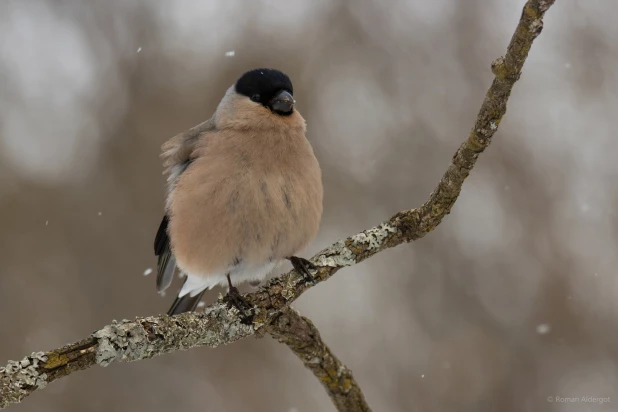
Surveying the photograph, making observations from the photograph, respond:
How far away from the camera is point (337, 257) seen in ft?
9.14

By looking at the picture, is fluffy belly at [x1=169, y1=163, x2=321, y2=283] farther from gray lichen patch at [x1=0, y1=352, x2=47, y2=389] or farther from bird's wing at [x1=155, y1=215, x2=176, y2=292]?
gray lichen patch at [x1=0, y1=352, x2=47, y2=389]

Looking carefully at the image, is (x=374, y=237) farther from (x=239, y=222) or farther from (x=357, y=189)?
(x=357, y=189)

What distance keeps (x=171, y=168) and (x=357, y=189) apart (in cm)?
246

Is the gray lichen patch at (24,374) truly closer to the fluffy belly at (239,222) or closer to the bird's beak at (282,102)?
the fluffy belly at (239,222)

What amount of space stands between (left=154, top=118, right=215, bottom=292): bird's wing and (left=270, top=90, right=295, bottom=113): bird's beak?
16.1 inches

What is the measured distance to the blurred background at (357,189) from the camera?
5.24m

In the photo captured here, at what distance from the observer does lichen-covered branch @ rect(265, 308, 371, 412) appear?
2.87 meters

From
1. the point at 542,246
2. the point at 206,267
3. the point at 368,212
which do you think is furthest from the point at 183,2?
the point at 542,246

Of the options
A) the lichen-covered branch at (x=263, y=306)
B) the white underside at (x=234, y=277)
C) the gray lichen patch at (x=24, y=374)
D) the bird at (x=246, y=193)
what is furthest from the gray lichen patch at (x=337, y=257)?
the gray lichen patch at (x=24, y=374)

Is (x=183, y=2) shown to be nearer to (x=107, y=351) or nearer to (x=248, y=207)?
(x=248, y=207)

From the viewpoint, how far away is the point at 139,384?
211 inches

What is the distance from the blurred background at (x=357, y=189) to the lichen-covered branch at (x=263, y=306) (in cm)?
281

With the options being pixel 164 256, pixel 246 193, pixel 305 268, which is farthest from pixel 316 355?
pixel 164 256

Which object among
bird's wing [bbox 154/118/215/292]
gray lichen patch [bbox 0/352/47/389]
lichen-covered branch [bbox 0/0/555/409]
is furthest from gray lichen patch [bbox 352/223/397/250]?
gray lichen patch [bbox 0/352/47/389]
